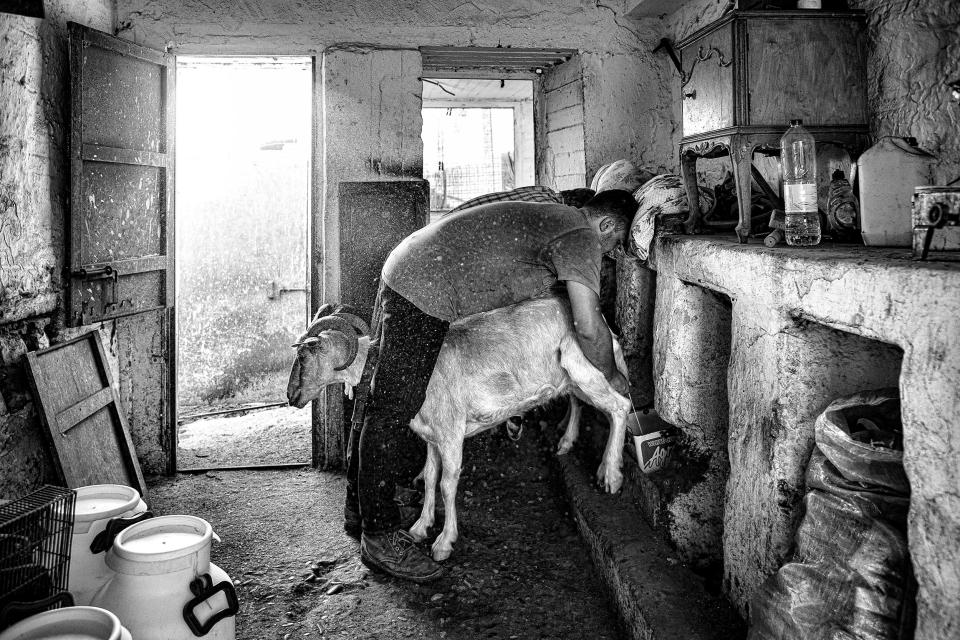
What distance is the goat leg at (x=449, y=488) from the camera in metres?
3.88

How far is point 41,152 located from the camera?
418 cm

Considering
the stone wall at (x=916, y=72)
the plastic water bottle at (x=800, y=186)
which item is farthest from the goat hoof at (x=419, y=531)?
the stone wall at (x=916, y=72)

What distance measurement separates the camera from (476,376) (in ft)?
13.0

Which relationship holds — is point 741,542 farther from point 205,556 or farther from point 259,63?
point 259,63

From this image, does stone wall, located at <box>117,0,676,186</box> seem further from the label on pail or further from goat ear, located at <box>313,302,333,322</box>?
the label on pail

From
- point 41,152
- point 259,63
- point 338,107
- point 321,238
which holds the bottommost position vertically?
point 321,238

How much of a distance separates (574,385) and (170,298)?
3135 millimetres

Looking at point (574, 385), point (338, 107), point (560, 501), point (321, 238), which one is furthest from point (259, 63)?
point (560, 501)

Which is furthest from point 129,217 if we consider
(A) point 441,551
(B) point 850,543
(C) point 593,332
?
(B) point 850,543

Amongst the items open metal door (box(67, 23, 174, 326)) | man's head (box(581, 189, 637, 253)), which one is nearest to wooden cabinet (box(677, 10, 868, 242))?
man's head (box(581, 189, 637, 253))

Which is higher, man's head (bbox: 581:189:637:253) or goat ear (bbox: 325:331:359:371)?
man's head (bbox: 581:189:637:253)

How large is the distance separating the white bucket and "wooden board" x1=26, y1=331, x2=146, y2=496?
3.26 metres

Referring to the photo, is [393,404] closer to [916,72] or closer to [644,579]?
[644,579]

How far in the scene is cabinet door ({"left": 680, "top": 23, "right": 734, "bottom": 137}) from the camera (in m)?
3.34
